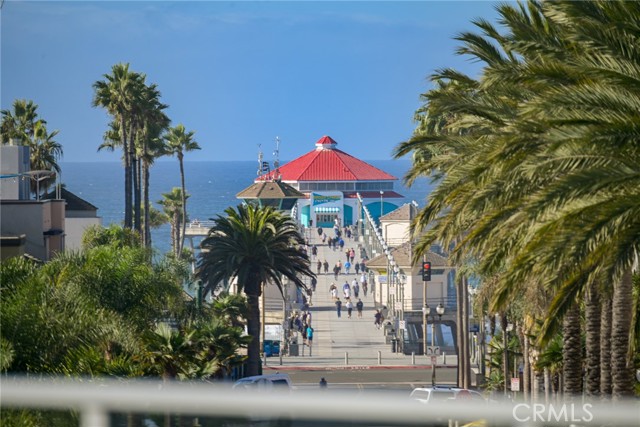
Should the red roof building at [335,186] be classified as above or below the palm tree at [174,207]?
above

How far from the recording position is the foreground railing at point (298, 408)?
3877 millimetres

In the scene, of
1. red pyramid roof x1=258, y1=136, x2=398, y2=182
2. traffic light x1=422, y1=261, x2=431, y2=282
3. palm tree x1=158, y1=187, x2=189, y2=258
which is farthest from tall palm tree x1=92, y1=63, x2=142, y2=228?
red pyramid roof x1=258, y1=136, x2=398, y2=182

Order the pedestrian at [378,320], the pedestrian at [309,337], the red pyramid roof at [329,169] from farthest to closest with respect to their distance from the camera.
Result: 1. the red pyramid roof at [329,169]
2. the pedestrian at [378,320]
3. the pedestrian at [309,337]

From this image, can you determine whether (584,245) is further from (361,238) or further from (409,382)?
(361,238)

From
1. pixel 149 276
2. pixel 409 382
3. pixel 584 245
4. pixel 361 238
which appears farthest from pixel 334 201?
pixel 584 245

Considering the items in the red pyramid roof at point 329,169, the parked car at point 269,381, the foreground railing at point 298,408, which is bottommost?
the parked car at point 269,381

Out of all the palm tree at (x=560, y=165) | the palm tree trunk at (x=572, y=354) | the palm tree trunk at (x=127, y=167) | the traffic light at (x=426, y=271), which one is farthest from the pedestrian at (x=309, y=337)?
the palm tree at (x=560, y=165)

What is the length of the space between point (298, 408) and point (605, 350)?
59.4ft

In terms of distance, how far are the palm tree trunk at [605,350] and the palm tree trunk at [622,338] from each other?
1964 millimetres

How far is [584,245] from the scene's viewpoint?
12.7m

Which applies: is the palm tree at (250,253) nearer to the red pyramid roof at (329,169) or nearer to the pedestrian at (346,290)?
the pedestrian at (346,290)

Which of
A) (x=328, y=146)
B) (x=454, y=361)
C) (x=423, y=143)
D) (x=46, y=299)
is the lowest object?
(x=454, y=361)

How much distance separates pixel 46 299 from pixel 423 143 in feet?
25.4

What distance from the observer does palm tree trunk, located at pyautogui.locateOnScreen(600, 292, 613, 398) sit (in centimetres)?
2045
